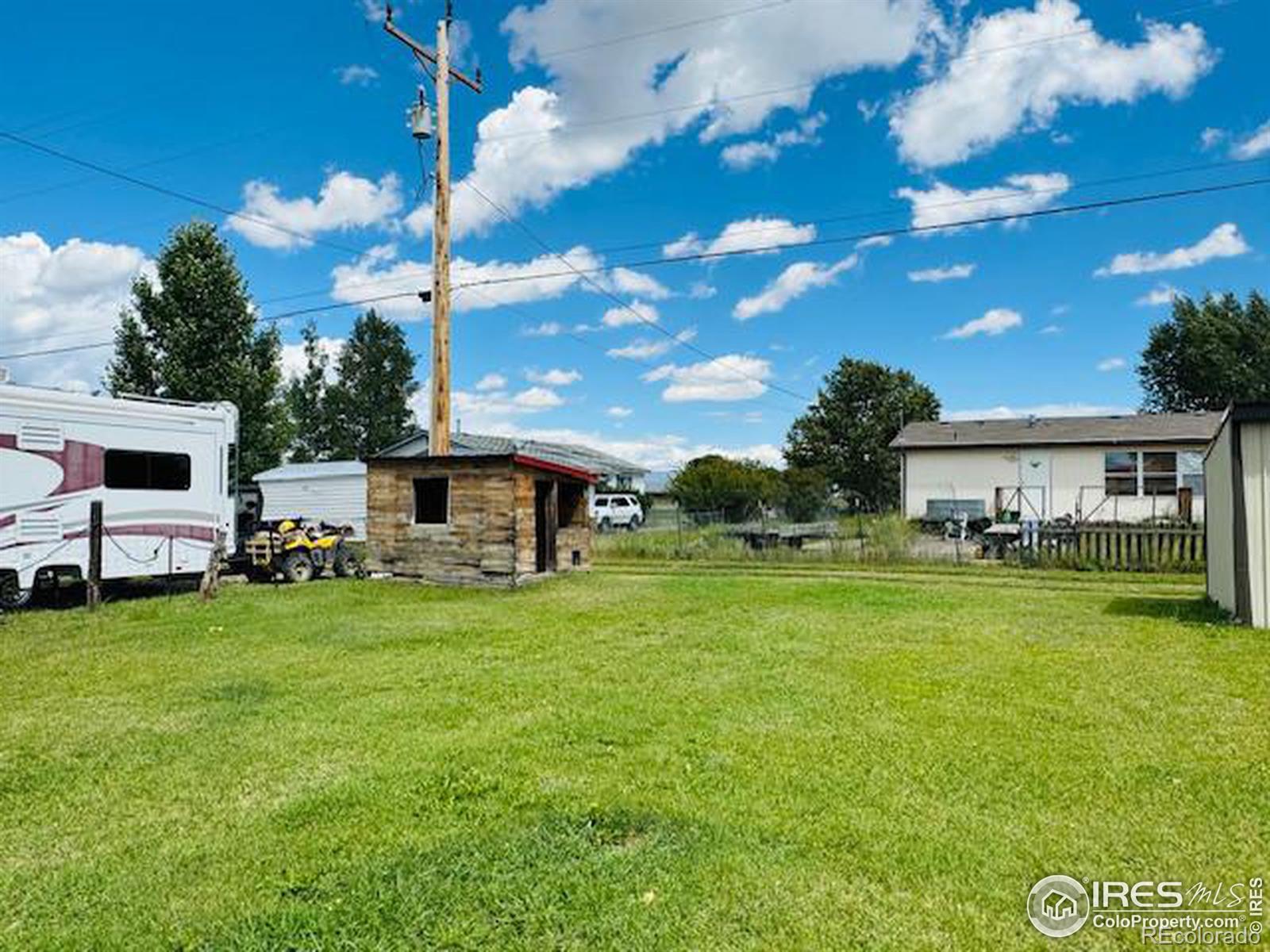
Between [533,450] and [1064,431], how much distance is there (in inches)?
850

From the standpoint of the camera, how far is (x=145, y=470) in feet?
40.4

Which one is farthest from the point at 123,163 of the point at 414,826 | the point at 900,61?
the point at 414,826

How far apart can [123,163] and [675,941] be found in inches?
764

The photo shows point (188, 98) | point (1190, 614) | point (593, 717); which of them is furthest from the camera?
point (188, 98)

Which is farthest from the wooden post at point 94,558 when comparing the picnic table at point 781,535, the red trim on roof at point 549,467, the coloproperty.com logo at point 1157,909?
the picnic table at point 781,535

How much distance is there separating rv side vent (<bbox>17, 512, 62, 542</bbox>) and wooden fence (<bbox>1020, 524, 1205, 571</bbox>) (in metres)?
17.4

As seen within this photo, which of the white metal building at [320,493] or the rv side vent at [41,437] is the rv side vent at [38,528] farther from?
the white metal building at [320,493]

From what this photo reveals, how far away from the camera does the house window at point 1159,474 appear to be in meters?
26.0

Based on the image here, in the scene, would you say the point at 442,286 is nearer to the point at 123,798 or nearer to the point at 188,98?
the point at 188,98

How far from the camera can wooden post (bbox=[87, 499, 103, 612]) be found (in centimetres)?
1092

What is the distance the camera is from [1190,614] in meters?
10.0

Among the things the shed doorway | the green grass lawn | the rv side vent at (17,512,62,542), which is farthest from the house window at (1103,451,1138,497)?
the rv side vent at (17,512,62,542)

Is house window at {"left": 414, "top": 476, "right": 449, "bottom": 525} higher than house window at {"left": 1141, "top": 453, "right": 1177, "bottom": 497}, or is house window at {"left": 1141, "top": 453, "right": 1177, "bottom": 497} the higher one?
house window at {"left": 1141, "top": 453, "right": 1177, "bottom": 497}

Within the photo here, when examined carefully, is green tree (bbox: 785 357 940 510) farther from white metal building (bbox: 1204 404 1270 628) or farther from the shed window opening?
white metal building (bbox: 1204 404 1270 628)
